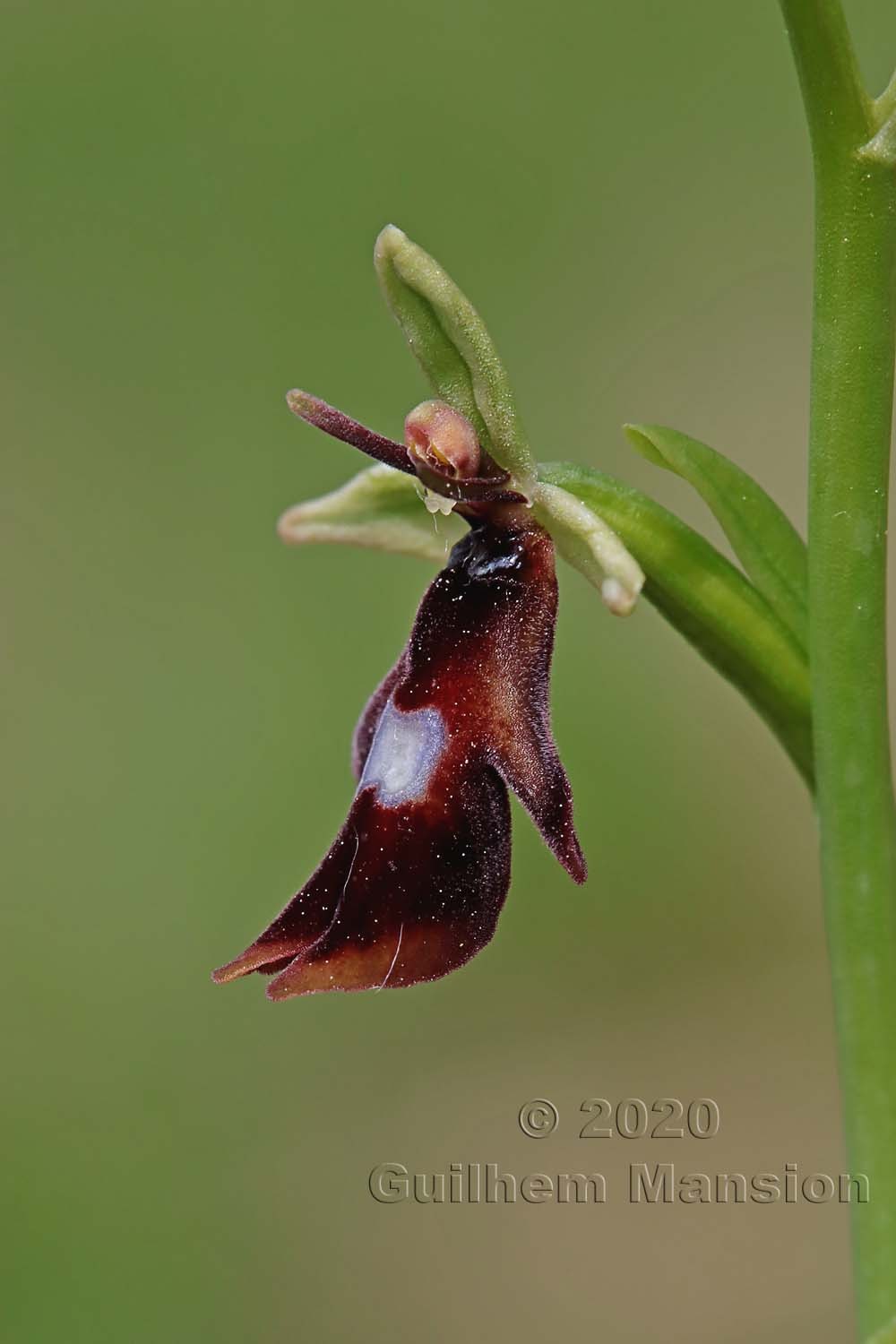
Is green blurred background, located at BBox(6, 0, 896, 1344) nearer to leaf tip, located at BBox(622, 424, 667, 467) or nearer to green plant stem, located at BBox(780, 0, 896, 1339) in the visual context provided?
green plant stem, located at BBox(780, 0, 896, 1339)

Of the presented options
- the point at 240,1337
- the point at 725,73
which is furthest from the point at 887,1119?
→ the point at 725,73

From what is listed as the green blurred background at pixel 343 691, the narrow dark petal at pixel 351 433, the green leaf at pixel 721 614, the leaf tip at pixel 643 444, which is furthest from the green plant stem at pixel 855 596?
the green blurred background at pixel 343 691

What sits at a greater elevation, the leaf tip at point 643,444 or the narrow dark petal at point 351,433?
the narrow dark petal at point 351,433

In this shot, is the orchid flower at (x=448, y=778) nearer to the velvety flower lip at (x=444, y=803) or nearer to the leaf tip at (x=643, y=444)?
the velvety flower lip at (x=444, y=803)

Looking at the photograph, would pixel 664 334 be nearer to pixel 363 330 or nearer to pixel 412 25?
pixel 363 330

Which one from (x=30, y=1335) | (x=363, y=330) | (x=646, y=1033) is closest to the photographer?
(x=30, y=1335)

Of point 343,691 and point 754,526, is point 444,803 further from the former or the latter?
point 343,691
